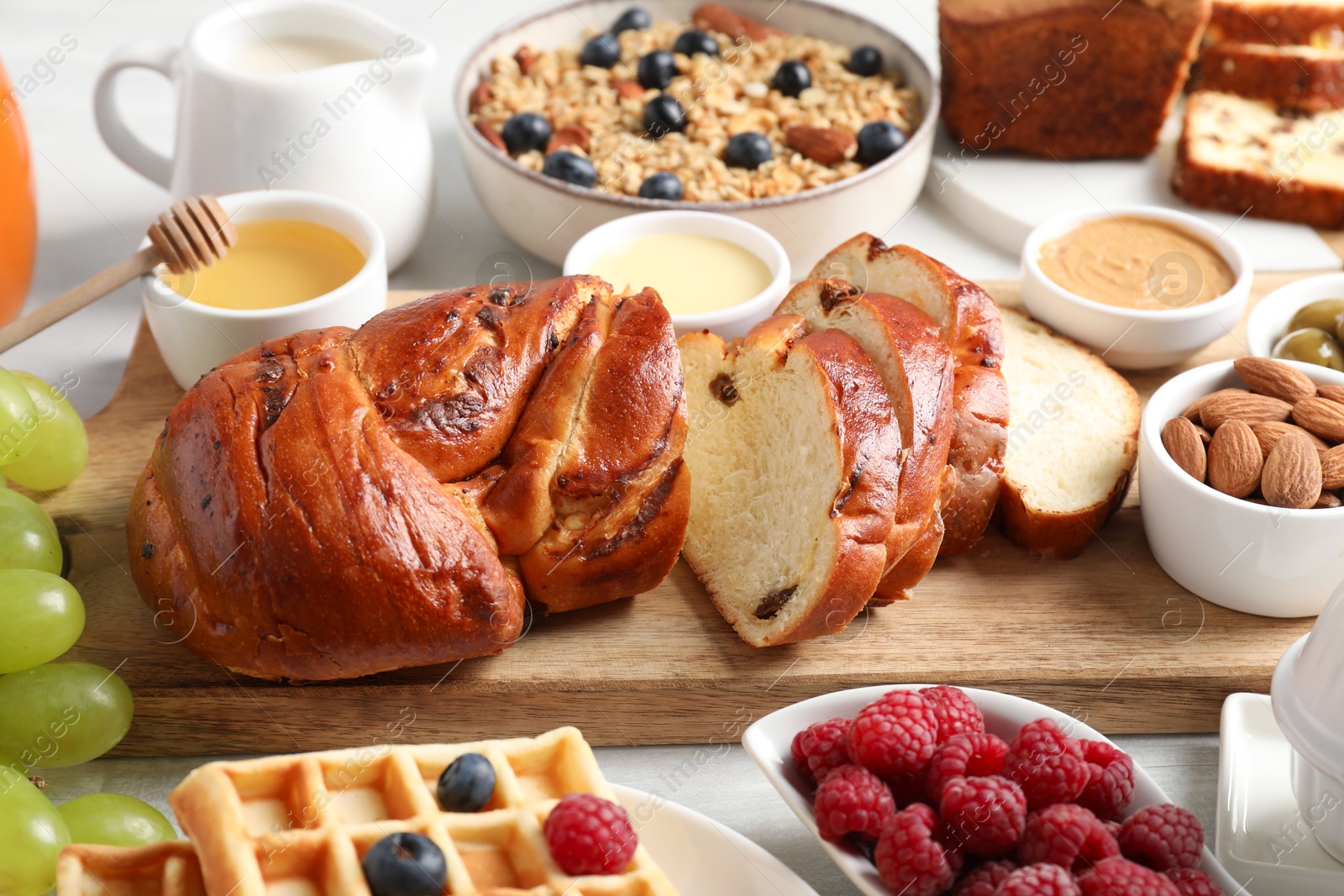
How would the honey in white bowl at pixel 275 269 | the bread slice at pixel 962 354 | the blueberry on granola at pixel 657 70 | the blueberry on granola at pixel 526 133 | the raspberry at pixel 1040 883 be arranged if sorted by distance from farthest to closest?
1. the blueberry on granola at pixel 657 70
2. the blueberry on granola at pixel 526 133
3. the honey in white bowl at pixel 275 269
4. the bread slice at pixel 962 354
5. the raspberry at pixel 1040 883

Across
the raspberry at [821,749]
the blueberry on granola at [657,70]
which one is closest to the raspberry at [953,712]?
the raspberry at [821,749]

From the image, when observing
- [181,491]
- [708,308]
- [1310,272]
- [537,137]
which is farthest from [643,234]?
[1310,272]

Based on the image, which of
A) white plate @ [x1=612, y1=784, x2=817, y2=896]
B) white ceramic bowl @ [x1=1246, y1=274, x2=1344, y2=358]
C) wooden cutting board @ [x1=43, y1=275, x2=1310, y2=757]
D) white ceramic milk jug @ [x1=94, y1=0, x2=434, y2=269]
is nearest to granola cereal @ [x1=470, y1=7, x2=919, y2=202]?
white ceramic milk jug @ [x1=94, y1=0, x2=434, y2=269]

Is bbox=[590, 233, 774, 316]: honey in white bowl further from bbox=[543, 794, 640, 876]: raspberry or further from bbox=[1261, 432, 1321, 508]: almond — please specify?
bbox=[543, 794, 640, 876]: raspberry

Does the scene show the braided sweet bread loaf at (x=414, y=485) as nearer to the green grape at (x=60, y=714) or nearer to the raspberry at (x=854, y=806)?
the green grape at (x=60, y=714)

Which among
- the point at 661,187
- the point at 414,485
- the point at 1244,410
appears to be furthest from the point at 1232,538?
the point at 661,187

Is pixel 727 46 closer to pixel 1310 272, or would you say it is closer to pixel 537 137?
pixel 537 137

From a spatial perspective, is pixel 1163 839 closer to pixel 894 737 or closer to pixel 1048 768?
pixel 1048 768
